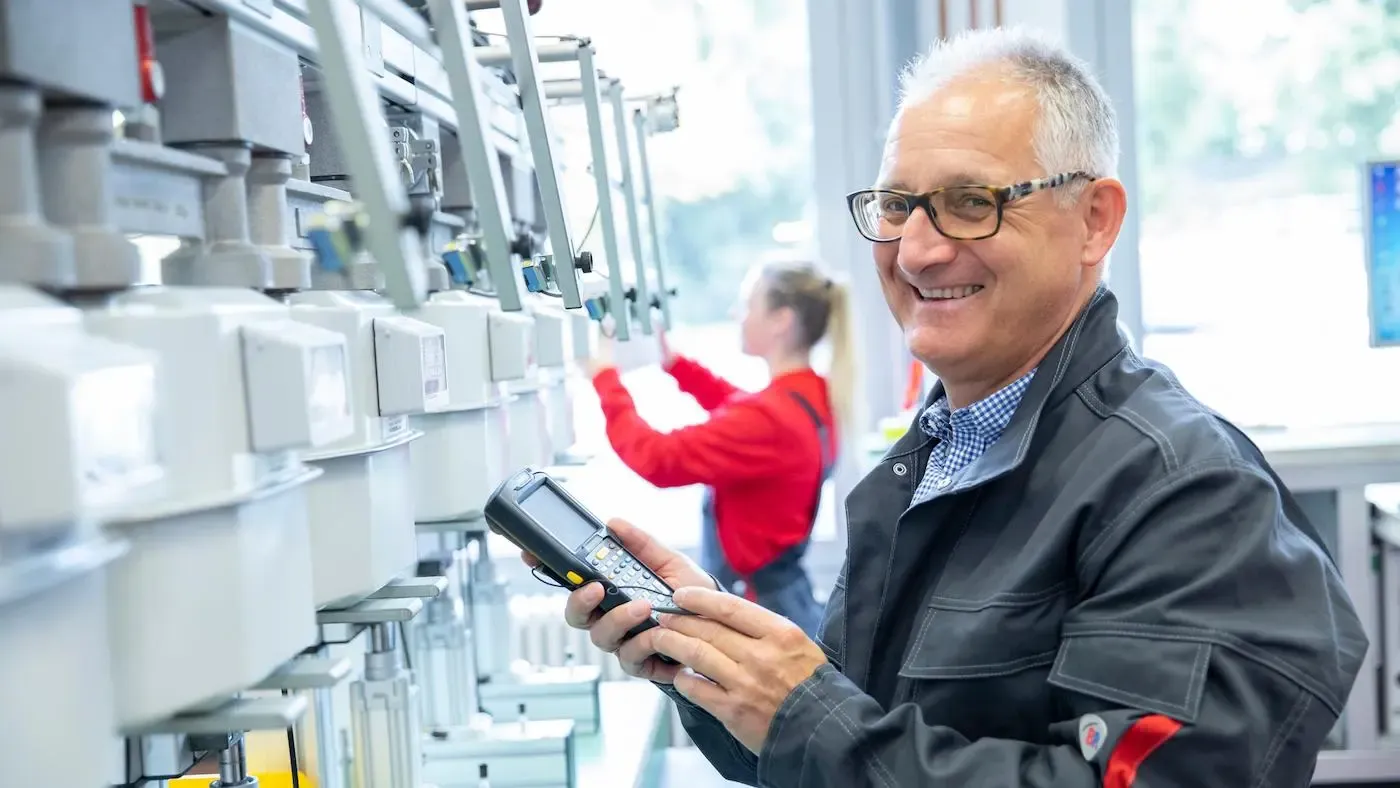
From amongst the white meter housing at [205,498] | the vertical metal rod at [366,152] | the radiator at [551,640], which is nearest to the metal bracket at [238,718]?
the white meter housing at [205,498]

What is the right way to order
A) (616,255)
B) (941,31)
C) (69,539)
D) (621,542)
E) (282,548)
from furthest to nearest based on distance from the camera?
(941,31), (616,255), (621,542), (282,548), (69,539)

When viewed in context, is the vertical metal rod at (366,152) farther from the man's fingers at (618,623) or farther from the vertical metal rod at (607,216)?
the vertical metal rod at (607,216)

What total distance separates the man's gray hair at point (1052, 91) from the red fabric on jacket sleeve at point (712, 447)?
154 centimetres

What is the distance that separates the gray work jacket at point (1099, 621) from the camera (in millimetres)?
815

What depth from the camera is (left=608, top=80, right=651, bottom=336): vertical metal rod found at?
5.44 ft

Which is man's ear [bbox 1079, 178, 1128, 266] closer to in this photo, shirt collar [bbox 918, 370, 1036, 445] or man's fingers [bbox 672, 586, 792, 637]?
shirt collar [bbox 918, 370, 1036, 445]

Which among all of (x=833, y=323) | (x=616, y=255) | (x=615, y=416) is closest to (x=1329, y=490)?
(x=833, y=323)

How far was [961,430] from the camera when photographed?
3.62ft

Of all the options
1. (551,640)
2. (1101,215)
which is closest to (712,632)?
(1101,215)

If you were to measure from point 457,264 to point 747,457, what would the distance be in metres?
1.56

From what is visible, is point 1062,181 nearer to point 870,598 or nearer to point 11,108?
point 870,598

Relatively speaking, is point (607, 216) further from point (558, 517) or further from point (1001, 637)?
point (1001, 637)

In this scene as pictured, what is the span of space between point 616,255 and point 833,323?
1346mm

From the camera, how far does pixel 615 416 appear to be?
8.57 ft
